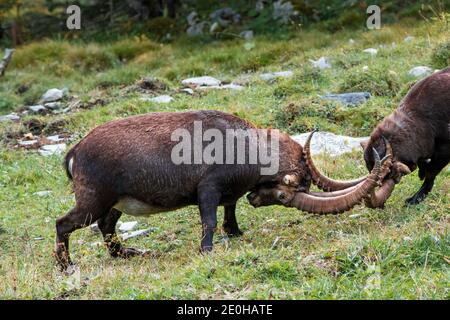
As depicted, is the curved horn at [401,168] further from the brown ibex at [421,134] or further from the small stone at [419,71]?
the small stone at [419,71]

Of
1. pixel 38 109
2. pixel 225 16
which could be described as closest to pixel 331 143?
pixel 38 109

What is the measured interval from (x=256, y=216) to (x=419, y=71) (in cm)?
618

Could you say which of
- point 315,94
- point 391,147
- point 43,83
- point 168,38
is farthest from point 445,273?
point 168,38

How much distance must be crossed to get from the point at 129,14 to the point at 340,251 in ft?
66.3

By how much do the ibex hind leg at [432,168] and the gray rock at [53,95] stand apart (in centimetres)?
1028

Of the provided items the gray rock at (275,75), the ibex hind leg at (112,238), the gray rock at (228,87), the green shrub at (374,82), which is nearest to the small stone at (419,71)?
the green shrub at (374,82)

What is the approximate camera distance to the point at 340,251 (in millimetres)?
6758

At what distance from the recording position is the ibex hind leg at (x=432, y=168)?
906cm

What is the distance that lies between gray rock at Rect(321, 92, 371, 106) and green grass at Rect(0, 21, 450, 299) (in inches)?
10.6

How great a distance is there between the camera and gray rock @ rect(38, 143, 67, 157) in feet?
43.5
